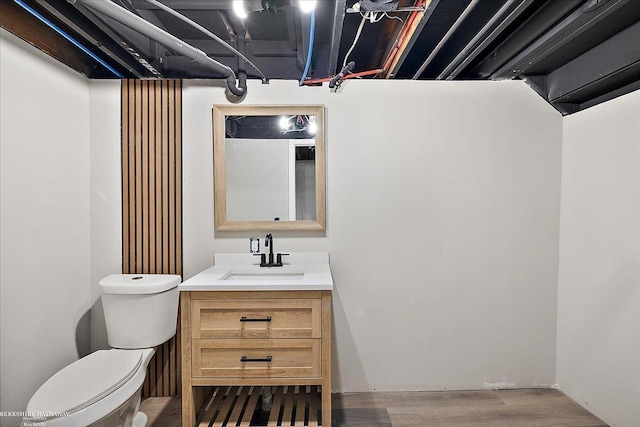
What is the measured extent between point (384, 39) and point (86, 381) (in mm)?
2515

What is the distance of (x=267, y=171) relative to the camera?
2160mm

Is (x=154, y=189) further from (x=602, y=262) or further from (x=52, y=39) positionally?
(x=602, y=262)

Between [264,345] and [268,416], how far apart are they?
0.52 metres

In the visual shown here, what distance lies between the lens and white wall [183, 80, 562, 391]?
2180mm

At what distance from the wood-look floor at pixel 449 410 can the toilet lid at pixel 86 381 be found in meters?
0.51

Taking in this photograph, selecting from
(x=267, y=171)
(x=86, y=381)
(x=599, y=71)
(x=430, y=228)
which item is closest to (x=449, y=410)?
(x=430, y=228)

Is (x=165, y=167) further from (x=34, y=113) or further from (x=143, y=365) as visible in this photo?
(x=143, y=365)

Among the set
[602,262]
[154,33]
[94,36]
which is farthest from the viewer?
[602,262]

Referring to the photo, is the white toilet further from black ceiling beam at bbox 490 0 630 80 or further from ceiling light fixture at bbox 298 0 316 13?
black ceiling beam at bbox 490 0 630 80

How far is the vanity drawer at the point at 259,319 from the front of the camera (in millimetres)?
1688

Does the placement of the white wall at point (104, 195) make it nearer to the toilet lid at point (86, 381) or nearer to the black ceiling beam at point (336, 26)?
the toilet lid at point (86, 381)

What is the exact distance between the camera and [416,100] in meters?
2.18

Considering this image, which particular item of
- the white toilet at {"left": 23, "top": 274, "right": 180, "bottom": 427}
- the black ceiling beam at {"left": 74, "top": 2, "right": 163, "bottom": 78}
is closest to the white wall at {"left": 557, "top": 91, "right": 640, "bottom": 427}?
the white toilet at {"left": 23, "top": 274, "right": 180, "bottom": 427}

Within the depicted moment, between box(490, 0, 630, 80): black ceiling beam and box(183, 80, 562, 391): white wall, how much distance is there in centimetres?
17
